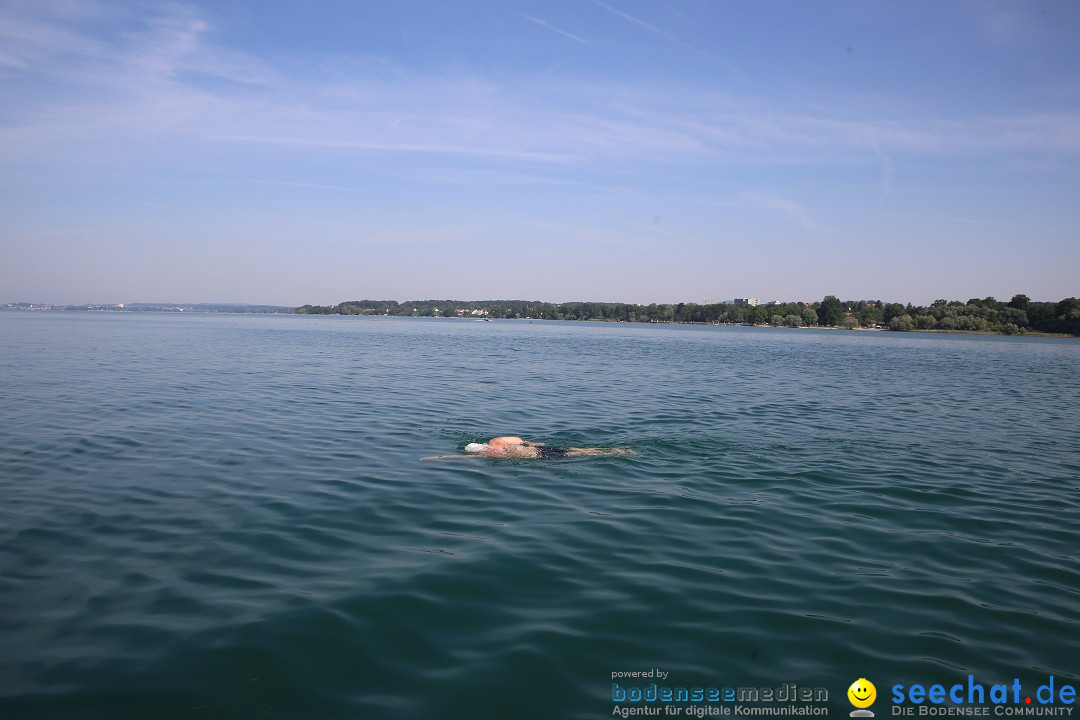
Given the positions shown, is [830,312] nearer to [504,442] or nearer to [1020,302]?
[1020,302]

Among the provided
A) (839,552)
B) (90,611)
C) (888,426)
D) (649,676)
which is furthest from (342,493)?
(888,426)

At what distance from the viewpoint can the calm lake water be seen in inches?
218

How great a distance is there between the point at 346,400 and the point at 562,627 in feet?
54.7

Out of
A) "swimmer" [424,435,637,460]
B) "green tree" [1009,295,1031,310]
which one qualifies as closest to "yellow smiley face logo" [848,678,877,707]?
"swimmer" [424,435,637,460]

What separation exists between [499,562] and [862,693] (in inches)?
162

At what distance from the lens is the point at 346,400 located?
70.6 feet

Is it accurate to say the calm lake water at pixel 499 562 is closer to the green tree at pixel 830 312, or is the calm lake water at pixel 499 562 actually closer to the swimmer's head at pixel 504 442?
the swimmer's head at pixel 504 442

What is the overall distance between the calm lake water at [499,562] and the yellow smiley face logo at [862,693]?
0.16 metres

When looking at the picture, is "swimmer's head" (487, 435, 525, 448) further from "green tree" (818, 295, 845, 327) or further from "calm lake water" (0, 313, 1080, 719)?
"green tree" (818, 295, 845, 327)

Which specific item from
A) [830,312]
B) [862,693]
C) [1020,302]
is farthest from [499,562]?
[830,312]

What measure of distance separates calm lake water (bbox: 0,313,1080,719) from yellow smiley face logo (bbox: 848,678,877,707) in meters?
0.16

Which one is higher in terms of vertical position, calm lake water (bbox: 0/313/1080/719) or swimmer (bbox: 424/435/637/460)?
swimmer (bbox: 424/435/637/460)

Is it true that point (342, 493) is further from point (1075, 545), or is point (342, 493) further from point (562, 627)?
point (1075, 545)

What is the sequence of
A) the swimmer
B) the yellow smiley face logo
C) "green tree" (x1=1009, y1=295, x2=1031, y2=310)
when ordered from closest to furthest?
the yellow smiley face logo → the swimmer → "green tree" (x1=1009, y1=295, x2=1031, y2=310)
